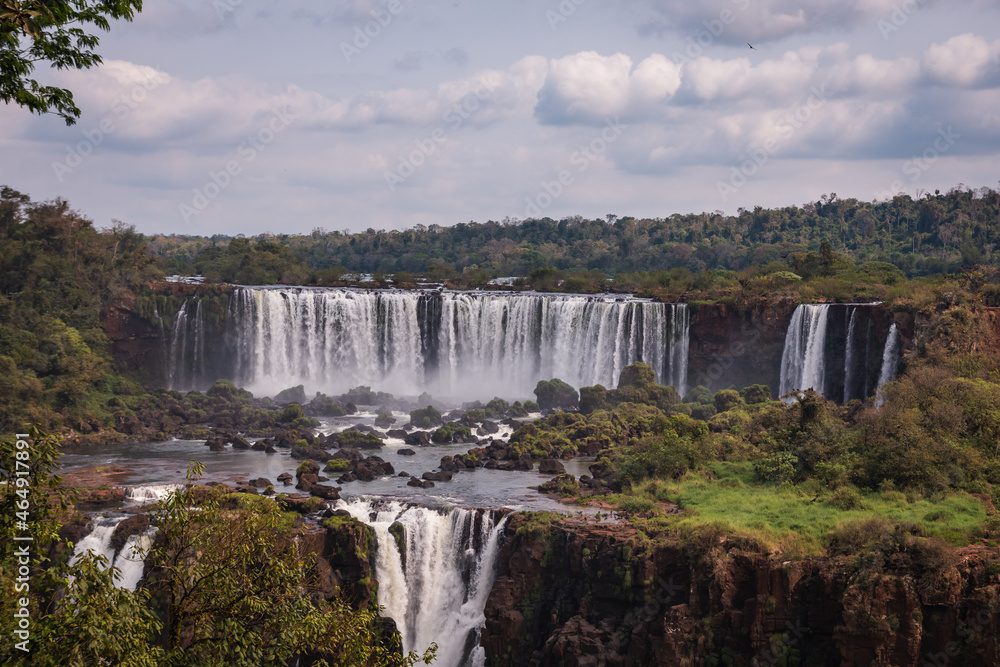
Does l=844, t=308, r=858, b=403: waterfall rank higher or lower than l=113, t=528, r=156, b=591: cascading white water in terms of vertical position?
higher

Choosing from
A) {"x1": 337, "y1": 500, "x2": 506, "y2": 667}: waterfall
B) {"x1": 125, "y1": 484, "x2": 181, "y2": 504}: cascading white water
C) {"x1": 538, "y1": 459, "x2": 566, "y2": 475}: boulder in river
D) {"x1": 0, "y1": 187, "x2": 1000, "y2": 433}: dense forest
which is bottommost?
{"x1": 337, "y1": 500, "x2": 506, "y2": 667}: waterfall

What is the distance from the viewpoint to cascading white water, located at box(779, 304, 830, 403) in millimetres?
34281

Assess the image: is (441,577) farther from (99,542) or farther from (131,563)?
(99,542)

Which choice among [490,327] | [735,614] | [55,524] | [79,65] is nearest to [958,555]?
[735,614]

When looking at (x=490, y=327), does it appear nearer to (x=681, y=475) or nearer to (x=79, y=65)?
(x=681, y=475)

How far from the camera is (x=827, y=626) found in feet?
51.8

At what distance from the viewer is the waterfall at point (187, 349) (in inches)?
1724

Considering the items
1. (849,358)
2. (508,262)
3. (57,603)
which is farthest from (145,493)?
(508,262)

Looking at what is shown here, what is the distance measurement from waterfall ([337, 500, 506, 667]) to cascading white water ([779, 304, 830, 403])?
1797cm

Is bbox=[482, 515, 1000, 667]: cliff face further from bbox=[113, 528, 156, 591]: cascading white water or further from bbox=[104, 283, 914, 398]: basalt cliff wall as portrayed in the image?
bbox=[104, 283, 914, 398]: basalt cliff wall

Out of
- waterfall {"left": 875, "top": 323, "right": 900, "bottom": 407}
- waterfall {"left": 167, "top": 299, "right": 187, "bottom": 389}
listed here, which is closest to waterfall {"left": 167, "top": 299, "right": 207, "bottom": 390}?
waterfall {"left": 167, "top": 299, "right": 187, "bottom": 389}

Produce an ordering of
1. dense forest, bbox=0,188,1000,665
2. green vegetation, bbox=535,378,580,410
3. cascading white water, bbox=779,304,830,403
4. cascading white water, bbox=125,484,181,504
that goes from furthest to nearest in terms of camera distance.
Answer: green vegetation, bbox=535,378,580,410, cascading white water, bbox=779,304,830,403, cascading white water, bbox=125,484,181,504, dense forest, bbox=0,188,1000,665

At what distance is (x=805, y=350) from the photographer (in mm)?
34812

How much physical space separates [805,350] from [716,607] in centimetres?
2034
